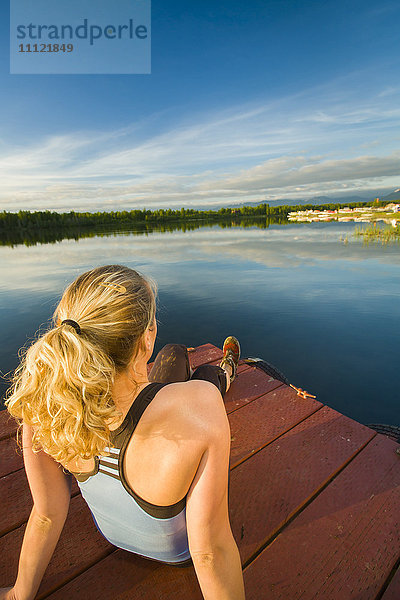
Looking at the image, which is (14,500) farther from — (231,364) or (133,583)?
(231,364)

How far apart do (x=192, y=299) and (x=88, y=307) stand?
9352 millimetres

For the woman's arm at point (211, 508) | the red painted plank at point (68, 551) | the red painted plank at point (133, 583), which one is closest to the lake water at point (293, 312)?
the red painted plank at point (133, 583)

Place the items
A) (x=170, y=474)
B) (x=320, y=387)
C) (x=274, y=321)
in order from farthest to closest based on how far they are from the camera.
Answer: (x=274, y=321), (x=320, y=387), (x=170, y=474)

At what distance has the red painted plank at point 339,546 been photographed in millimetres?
1340

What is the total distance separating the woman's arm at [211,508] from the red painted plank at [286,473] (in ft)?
2.17

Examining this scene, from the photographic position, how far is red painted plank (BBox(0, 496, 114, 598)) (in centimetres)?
139

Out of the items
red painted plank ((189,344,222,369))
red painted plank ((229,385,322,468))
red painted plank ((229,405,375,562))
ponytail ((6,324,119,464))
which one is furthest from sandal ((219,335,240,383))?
ponytail ((6,324,119,464))

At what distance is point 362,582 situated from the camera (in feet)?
4.43

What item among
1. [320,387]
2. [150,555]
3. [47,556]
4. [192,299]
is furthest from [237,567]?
[192,299]

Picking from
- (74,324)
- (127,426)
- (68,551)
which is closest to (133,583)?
(68,551)

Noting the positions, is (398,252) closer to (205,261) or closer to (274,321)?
(205,261)

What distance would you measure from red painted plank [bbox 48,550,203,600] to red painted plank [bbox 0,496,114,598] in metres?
0.04

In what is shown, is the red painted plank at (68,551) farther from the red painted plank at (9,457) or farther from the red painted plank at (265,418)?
the red painted plank at (265,418)

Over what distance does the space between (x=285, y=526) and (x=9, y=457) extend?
6.89ft
